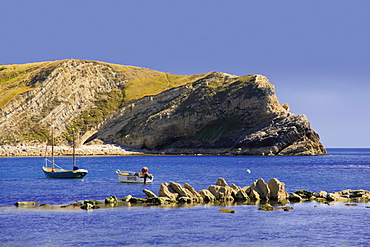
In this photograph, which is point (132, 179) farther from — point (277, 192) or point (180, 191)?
point (277, 192)

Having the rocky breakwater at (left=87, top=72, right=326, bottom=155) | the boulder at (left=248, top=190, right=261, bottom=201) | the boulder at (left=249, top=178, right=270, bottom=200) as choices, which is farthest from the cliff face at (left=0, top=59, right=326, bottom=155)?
the boulder at (left=248, top=190, right=261, bottom=201)

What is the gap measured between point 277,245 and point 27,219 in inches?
750

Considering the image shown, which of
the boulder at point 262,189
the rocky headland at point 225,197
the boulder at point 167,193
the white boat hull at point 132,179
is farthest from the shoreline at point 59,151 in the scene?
the boulder at point 262,189

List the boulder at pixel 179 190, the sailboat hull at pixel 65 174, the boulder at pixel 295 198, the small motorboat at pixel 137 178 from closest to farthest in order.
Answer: the boulder at pixel 295 198
the boulder at pixel 179 190
the small motorboat at pixel 137 178
the sailboat hull at pixel 65 174

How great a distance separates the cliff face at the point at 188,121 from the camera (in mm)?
162500

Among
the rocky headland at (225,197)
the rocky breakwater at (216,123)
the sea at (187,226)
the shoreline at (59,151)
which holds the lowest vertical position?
the sea at (187,226)

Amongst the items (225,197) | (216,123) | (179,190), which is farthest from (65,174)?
(216,123)

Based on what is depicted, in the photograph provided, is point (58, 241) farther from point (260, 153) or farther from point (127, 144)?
point (127, 144)

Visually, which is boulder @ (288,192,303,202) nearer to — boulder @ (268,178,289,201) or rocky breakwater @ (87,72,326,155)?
boulder @ (268,178,289,201)

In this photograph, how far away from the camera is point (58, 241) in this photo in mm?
30094

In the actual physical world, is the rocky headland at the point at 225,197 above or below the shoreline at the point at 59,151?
below

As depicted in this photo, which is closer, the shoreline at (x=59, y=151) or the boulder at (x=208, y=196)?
the boulder at (x=208, y=196)

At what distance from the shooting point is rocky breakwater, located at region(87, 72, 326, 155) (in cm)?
16150

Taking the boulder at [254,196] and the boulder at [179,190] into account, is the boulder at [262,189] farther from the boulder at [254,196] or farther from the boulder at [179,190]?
the boulder at [179,190]
